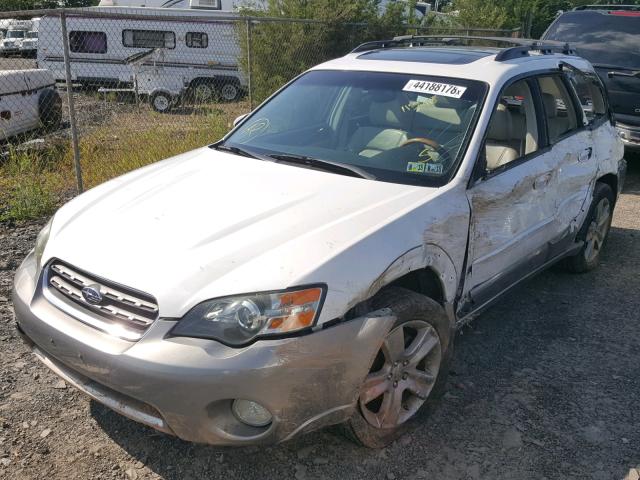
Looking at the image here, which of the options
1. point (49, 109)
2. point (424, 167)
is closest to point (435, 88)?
point (424, 167)

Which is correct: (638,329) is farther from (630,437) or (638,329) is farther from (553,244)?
(630,437)

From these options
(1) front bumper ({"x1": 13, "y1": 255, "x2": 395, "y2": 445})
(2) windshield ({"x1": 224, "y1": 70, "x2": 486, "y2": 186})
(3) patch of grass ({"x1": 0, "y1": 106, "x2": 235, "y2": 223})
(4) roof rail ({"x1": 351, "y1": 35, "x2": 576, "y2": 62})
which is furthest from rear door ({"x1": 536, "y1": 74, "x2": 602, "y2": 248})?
(3) patch of grass ({"x1": 0, "y1": 106, "x2": 235, "y2": 223})

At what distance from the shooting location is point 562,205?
4.19 meters

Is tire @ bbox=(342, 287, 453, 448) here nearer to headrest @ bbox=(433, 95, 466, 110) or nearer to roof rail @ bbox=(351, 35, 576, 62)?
headrest @ bbox=(433, 95, 466, 110)

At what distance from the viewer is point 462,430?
3070 millimetres

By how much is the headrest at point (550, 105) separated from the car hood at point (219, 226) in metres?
1.52

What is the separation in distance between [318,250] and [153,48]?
1544 cm

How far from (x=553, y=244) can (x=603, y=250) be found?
1780 mm

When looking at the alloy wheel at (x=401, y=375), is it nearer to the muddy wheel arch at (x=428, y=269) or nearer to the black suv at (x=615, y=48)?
the muddy wheel arch at (x=428, y=269)

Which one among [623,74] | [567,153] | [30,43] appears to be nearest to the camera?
[567,153]

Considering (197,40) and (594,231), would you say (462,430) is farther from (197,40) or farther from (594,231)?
(197,40)

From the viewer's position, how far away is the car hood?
2.44 metres

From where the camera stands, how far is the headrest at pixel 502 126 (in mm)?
3799

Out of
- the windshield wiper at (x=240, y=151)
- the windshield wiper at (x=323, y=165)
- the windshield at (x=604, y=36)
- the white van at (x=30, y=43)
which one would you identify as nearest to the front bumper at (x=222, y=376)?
the windshield wiper at (x=323, y=165)
